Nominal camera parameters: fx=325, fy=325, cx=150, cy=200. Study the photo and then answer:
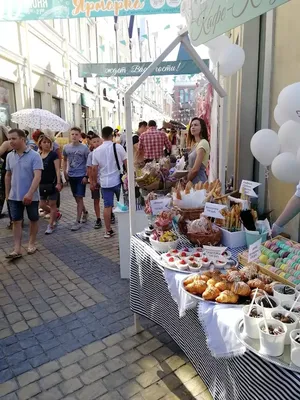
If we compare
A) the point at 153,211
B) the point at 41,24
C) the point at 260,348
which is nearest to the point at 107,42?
the point at 41,24

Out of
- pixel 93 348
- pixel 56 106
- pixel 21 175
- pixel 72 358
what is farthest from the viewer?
pixel 56 106

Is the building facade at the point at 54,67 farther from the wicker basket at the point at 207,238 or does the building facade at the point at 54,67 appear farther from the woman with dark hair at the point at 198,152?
the wicker basket at the point at 207,238

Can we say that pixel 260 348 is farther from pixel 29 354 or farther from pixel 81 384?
pixel 29 354

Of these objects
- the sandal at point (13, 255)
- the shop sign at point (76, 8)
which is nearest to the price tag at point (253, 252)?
the sandal at point (13, 255)

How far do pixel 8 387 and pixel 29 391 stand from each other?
0.17 m

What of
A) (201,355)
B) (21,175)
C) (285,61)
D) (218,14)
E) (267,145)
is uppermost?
(285,61)

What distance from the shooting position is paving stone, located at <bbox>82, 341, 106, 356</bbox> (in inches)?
102

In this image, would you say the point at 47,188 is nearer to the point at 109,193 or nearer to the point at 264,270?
the point at 109,193

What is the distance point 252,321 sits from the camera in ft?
4.39

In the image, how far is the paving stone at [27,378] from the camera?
2.30 meters

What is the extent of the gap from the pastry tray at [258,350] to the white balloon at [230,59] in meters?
3.12

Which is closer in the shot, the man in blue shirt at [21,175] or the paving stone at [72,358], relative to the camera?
the paving stone at [72,358]

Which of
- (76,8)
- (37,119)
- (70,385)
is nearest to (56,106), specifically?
(37,119)

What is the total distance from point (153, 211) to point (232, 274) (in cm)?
110
